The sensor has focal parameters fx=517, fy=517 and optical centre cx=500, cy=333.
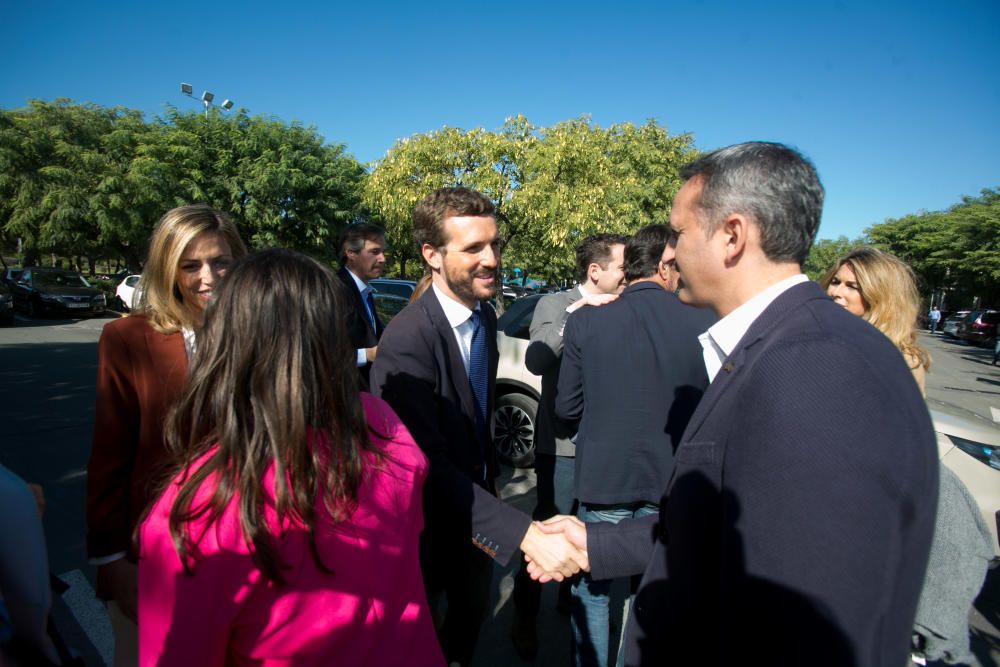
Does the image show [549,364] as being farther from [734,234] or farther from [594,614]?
[734,234]

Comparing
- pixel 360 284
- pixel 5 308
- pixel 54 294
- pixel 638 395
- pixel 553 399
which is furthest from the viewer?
pixel 54 294

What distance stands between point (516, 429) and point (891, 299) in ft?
11.2

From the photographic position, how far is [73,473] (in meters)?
4.66

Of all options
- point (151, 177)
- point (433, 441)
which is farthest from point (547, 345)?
point (151, 177)

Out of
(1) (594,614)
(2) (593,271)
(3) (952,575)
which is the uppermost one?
(2) (593,271)

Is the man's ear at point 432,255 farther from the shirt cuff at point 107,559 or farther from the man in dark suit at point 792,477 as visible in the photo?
the shirt cuff at point 107,559

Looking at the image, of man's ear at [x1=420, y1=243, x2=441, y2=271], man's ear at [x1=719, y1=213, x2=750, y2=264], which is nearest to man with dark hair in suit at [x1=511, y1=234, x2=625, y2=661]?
man's ear at [x1=420, y1=243, x2=441, y2=271]

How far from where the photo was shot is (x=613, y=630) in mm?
2975

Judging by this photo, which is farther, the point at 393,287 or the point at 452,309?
the point at 393,287

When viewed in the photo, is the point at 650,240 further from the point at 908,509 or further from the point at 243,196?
the point at 243,196

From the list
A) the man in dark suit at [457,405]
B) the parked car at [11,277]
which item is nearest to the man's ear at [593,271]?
the man in dark suit at [457,405]

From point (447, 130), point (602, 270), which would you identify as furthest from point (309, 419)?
point (447, 130)

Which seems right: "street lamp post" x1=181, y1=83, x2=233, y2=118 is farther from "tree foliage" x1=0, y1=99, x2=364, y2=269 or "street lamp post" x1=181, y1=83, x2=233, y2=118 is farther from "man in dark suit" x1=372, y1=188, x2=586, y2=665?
"man in dark suit" x1=372, y1=188, x2=586, y2=665

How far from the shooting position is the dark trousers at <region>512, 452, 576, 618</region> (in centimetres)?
280
